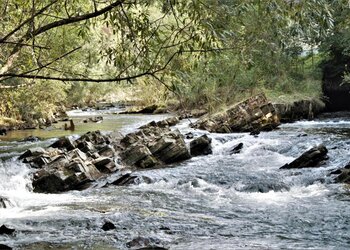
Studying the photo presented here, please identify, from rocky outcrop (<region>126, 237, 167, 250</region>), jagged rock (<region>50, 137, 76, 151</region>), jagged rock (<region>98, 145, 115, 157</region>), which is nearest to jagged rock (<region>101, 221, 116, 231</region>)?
rocky outcrop (<region>126, 237, 167, 250</region>)

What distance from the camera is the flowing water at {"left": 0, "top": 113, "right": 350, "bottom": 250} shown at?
25.0ft

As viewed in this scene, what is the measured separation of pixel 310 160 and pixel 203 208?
513 cm

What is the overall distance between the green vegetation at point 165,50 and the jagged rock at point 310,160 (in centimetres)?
293

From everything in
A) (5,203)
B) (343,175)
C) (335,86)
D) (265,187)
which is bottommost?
(265,187)

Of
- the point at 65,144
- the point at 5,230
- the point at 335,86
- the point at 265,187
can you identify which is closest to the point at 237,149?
the point at 265,187

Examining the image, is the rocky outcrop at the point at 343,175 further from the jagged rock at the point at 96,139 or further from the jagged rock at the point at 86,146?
the jagged rock at the point at 96,139

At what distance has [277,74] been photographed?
29.5 m

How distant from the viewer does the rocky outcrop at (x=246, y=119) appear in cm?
2188

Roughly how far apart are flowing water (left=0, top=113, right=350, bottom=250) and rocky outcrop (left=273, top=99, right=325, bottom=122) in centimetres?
891

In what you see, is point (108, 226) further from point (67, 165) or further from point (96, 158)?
point (96, 158)

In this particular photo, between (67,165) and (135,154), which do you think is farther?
(135,154)

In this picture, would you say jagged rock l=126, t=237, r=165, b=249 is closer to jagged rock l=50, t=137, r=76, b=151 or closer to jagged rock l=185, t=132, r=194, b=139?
jagged rock l=50, t=137, r=76, b=151

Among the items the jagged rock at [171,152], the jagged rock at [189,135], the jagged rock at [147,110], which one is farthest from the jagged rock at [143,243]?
the jagged rock at [147,110]

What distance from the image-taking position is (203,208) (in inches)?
391
